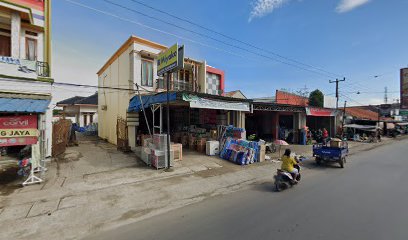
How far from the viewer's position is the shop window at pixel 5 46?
9352 mm

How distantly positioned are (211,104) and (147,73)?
19.1 ft

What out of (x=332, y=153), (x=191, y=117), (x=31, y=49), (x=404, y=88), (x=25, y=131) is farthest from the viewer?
(x=404, y=88)

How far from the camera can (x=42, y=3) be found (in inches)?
387

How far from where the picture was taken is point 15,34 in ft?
28.6

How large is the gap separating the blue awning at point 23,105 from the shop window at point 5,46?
3183mm

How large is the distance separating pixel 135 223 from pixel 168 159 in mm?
4447

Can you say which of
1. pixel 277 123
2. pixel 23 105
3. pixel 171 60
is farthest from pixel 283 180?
pixel 277 123

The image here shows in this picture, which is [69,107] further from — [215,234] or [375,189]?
[375,189]

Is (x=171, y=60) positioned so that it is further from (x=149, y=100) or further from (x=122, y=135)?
(x=122, y=135)

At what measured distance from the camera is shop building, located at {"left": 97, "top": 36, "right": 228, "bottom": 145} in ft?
42.2

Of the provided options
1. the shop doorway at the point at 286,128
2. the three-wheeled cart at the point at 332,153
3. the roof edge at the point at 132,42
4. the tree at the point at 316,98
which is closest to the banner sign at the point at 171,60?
the roof edge at the point at 132,42

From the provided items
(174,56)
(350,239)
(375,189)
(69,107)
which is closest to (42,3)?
(174,56)

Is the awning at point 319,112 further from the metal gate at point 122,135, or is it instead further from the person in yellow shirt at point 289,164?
the metal gate at point 122,135

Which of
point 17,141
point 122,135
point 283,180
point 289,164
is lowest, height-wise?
point 283,180
